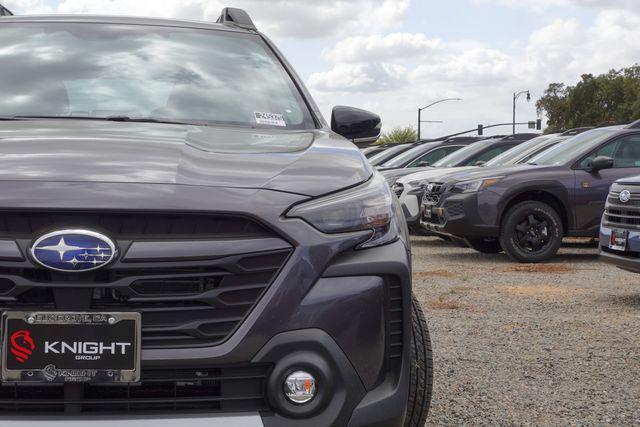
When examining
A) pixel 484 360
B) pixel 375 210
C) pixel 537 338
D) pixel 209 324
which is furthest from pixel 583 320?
pixel 209 324

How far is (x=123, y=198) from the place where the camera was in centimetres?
247

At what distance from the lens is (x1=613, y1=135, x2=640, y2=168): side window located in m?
11.3

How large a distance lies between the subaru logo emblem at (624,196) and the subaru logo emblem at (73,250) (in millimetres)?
5707

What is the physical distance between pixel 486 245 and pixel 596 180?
1889 millimetres

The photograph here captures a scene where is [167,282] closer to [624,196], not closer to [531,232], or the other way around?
[624,196]

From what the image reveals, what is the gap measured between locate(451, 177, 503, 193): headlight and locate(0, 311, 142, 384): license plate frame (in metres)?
9.14

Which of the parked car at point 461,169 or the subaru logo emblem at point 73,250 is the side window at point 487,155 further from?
Result: the subaru logo emblem at point 73,250

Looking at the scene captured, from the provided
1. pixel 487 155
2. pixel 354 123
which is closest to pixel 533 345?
pixel 354 123

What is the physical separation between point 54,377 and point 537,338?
4.16 meters

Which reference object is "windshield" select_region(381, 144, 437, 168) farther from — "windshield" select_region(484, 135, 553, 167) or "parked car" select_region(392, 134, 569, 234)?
"windshield" select_region(484, 135, 553, 167)

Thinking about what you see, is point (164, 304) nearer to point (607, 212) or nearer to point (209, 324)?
point (209, 324)

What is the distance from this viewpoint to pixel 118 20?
14.2ft

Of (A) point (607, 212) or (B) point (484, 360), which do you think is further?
(A) point (607, 212)

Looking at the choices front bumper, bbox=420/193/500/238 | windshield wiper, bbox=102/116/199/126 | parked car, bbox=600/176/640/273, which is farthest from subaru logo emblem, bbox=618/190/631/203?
windshield wiper, bbox=102/116/199/126
